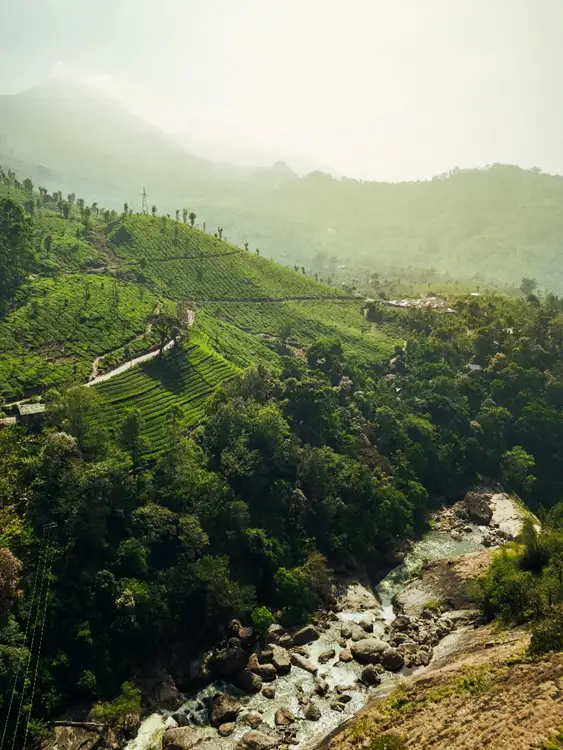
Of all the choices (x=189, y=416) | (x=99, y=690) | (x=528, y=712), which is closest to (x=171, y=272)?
(x=189, y=416)

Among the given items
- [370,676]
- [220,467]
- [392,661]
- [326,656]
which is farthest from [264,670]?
[220,467]

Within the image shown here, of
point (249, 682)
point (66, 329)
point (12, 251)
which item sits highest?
point (12, 251)

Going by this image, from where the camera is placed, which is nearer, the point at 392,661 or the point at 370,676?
the point at 370,676

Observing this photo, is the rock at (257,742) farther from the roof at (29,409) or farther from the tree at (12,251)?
the tree at (12,251)

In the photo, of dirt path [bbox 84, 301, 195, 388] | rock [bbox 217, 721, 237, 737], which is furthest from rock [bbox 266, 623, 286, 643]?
dirt path [bbox 84, 301, 195, 388]

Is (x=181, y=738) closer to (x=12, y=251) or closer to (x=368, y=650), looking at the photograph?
(x=368, y=650)
